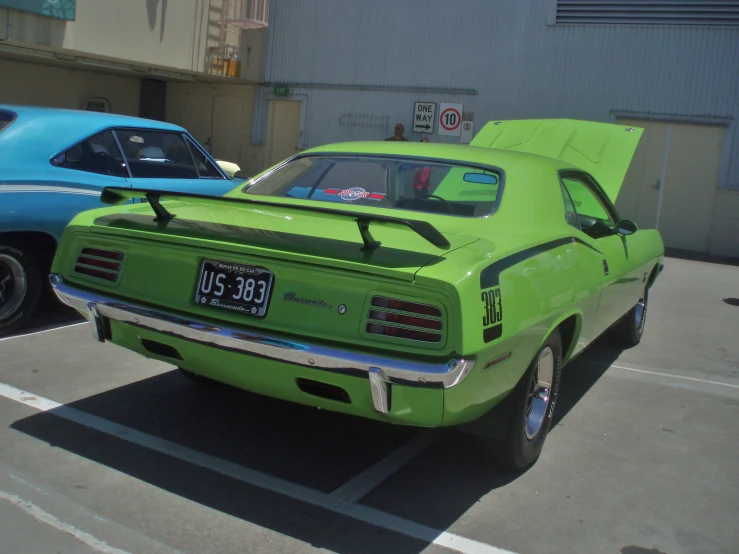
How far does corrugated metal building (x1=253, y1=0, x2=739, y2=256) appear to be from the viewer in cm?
1373

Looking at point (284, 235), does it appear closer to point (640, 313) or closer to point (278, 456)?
point (278, 456)

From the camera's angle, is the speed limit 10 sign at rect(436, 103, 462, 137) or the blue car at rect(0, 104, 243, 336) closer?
the blue car at rect(0, 104, 243, 336)

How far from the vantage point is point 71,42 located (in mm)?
13008

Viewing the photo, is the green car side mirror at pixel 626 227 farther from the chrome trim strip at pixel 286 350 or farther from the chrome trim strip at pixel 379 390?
the chrome trim strip at pixel 379 390

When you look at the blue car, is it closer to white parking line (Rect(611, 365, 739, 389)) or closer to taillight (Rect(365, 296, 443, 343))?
taillight (Rect(365, 296, 443, 343))

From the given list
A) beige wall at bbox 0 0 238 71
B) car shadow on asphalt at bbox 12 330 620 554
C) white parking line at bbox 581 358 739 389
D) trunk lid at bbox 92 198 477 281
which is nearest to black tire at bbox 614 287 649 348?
white parking line at bbox 581 358 739 389

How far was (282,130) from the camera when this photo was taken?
715 inches

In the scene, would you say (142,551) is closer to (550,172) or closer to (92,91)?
(550,172)

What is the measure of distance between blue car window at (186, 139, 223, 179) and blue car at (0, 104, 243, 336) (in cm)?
48

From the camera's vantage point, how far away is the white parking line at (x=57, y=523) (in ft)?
9.69

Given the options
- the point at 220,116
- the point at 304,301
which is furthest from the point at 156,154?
the point at 220,116

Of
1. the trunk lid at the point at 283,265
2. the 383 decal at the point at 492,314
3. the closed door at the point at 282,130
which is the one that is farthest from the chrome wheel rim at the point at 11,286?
the closed door at the point at 282,130

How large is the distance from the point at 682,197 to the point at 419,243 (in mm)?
12128

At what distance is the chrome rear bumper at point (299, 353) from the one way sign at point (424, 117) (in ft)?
42.6
